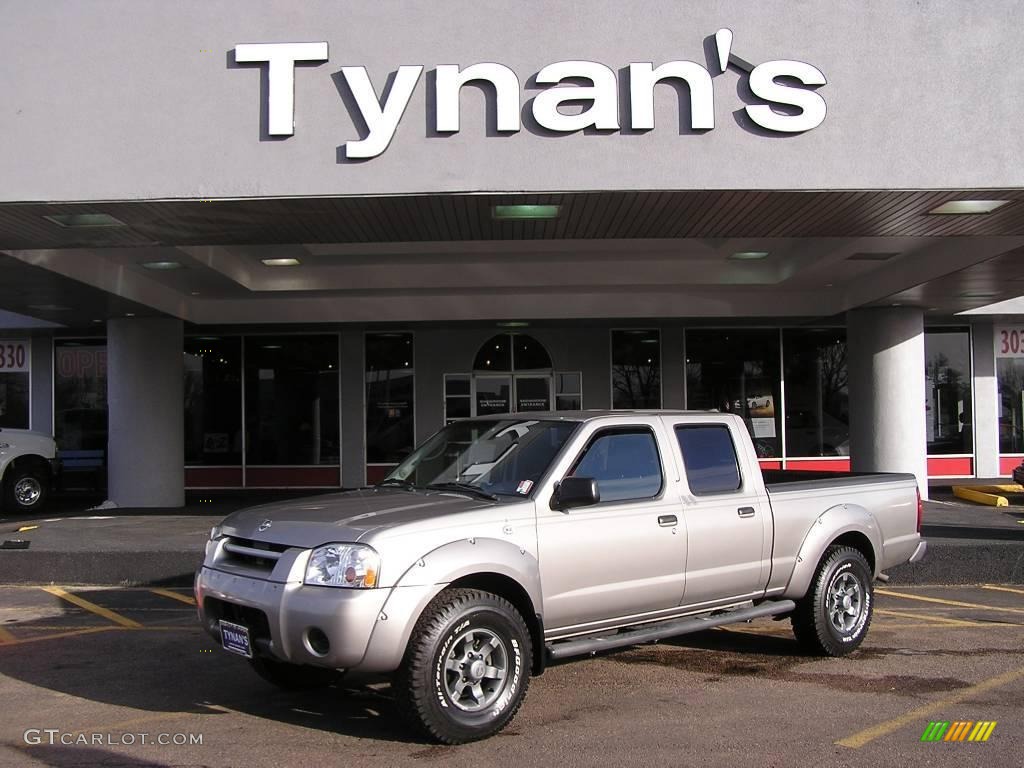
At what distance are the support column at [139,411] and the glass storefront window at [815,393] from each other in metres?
13.1

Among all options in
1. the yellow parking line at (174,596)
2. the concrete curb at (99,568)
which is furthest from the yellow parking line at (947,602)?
the concrete curb at (99,568)

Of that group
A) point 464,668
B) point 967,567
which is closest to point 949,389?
point 967,567

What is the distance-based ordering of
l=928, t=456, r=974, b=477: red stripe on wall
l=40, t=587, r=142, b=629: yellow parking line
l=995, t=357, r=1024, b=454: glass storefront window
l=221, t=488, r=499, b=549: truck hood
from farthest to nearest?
l=995, t=357, r=1024, b=454: glass storefront window → l=928, t=456, r=974, b=477: red stripe on wall → l=40, t=587, r=142, b=629: yellow parking line → l=221, t=488, r=499, b=549: truck hood

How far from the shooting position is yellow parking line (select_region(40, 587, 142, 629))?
872 centimetres

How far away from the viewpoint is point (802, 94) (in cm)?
900

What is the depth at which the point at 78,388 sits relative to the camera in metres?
21.5

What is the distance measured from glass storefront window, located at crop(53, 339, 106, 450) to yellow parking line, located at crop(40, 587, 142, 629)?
1201 cm

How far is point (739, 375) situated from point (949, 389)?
4.92 meters

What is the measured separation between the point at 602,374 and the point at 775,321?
12.7 feet

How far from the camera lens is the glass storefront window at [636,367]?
2109cm

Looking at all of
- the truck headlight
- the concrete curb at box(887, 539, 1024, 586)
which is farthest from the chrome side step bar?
the concrete curb at box(887, 539, 1024, 586)

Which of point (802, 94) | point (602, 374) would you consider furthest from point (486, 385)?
point (802, 94)

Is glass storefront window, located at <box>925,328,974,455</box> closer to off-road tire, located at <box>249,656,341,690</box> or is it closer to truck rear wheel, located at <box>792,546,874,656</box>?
truck rear wheel, located at <box>792,546,874,656</box>

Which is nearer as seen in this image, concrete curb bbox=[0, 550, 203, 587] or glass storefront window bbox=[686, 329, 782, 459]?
concrete curb bbox=[0, 550, 203, 587]
